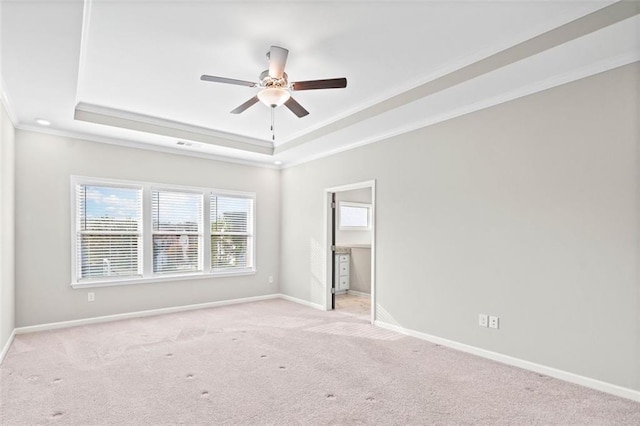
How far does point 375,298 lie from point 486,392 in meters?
2.16

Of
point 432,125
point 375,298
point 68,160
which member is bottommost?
point 375,298

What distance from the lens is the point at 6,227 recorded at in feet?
12.9

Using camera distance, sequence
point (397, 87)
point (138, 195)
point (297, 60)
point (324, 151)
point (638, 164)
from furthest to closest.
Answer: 1. point (324, 151)
2. point (138, 195)
3. point (397, 87)
4. point (297, 60)
5. point (638, 164)

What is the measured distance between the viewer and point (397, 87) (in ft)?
12.6

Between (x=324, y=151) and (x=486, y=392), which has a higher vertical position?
(x=324, y=151)

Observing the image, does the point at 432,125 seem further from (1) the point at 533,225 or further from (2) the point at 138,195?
(2) the point at 138,195

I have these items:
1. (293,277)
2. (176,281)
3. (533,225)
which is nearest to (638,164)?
(533,225)

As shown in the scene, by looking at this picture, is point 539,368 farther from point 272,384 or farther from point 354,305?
point 354,305

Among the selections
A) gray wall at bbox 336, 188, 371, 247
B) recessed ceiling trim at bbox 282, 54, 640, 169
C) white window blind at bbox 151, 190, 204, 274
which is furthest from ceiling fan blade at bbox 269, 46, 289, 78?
gray wall at bbox 336, 188, 371, 247

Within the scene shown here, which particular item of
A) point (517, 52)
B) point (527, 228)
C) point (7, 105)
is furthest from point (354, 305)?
point (7, 105)

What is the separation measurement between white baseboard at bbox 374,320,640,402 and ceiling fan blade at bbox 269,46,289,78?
132 inches

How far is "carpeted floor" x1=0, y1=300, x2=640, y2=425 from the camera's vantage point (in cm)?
253

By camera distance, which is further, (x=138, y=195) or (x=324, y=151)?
(x=324, y=151)

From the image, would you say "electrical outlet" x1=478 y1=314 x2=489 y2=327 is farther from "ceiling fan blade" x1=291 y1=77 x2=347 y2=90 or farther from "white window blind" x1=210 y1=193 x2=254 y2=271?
"white window blind" x1=210 y1=193 x2=254 y2=271
